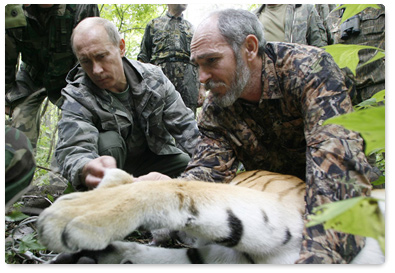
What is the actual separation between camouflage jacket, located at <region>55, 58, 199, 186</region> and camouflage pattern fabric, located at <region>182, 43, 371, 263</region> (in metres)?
0.59

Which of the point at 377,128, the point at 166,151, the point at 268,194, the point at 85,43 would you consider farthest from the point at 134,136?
the point at 377,128

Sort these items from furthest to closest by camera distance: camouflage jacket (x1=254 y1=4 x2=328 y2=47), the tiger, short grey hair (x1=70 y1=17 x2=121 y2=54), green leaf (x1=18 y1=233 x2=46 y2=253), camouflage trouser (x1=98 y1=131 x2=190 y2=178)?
camouflage jacket (x1=254 y1=4 x2=328 y2=47)
camouflage trouser (x1=98 y1=131 x2=190 y2=178)
short grey hair (x1=70 y1=17 x2=121 y2=54)
green leaf (x1=18 y1=233 x2=46 y2=253)
the tiger

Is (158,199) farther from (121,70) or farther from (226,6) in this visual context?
(121,70)

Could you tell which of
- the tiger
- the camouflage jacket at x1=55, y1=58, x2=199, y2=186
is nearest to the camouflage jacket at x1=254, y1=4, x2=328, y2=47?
the camouflage jacket at x1=55, y1=58, x2=199, y2=186

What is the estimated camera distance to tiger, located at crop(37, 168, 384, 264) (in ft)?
3.08

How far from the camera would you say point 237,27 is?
165 centimetres

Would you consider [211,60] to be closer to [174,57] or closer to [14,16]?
[14,16]

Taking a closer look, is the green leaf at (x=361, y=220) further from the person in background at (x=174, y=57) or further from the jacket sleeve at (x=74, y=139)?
the person in background at (x=174, y=57)

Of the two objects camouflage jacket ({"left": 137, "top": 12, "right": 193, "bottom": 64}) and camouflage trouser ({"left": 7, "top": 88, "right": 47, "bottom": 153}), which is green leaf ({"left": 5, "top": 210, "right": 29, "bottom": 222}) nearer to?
camouflage trouser ({"left": 7, "top": 88, "right": 47, "bottom": 153})

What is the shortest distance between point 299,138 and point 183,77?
5.62ft

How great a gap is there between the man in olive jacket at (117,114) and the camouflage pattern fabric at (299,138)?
597mm

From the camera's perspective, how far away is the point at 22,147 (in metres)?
1.06

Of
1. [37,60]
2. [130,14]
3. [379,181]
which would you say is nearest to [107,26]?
[130,14]

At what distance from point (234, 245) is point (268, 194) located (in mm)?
284
